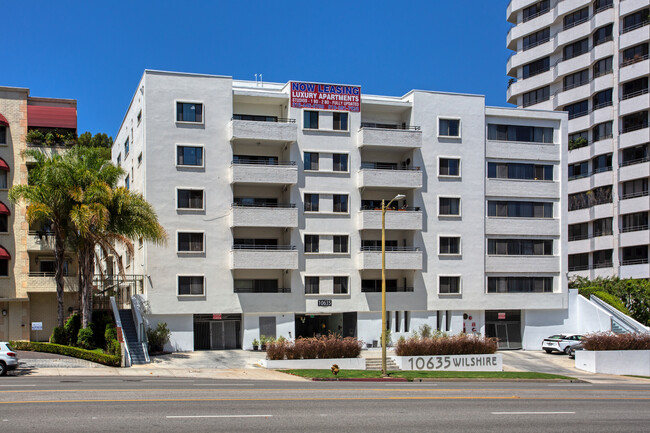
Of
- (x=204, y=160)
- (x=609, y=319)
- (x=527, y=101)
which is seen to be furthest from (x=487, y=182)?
(x=527, y=101)

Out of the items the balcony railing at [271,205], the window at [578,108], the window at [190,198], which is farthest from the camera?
the window at [578,108]

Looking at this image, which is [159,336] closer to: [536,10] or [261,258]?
[261,258]

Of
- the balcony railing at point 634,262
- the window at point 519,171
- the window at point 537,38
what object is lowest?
the balcony railing at point 634,262

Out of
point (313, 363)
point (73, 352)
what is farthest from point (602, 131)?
point (73, 352)

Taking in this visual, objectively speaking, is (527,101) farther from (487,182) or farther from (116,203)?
(116,203)

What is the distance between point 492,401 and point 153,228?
25.0 meters

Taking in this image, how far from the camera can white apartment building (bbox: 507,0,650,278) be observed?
7275cm

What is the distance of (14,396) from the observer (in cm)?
2200

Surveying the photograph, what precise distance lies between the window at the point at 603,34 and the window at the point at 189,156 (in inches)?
1947

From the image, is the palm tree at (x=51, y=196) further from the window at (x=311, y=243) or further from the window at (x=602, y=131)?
the window at (x=602, y=131)

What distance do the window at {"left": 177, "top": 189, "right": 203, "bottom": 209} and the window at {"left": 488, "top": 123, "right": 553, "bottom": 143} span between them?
2382cm

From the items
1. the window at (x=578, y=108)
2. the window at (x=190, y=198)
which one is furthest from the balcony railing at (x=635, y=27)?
the window at (x=190, y=198)

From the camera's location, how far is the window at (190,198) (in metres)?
50.0

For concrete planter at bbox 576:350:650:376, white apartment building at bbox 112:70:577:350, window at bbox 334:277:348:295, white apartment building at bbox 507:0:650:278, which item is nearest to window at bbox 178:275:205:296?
white apartment building at bbox 112:70:577:350
